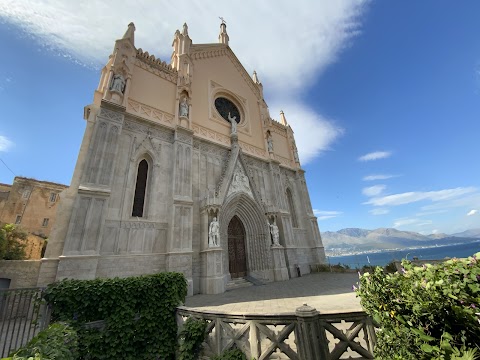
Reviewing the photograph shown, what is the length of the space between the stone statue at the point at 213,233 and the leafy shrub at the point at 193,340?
663 centimetres

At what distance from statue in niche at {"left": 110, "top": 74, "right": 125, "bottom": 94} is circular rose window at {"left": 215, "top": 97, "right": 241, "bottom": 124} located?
Answer: 7.65m

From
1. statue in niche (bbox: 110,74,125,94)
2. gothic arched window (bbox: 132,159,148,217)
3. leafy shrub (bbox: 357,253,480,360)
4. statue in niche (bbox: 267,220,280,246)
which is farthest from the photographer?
statue in niche (bbox: 267,220,280,246)

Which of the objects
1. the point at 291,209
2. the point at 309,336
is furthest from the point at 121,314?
Answer: the point at 291,209

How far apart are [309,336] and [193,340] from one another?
2719 millimetres

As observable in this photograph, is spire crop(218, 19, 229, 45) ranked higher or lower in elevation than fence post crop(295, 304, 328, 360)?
higher

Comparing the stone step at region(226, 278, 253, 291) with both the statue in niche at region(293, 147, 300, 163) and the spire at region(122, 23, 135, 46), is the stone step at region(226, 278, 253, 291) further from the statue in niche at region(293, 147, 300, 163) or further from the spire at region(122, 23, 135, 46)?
the spire at region(122, 23, 135, 46)

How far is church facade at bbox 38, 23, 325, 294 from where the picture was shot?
29.6 ft

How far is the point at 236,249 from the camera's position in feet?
45.9

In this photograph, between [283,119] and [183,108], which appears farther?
[283,119]

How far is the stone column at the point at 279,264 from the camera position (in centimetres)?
1406

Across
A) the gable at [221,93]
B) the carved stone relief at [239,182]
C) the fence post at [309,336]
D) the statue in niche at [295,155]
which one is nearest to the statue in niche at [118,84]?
the gable at [221,93]

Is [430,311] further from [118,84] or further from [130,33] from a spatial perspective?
[130,33]

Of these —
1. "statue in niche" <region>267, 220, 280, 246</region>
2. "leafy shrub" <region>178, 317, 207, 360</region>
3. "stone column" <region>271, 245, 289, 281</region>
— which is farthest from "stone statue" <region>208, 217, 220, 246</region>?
"leafy shrub" <region>178, 317, 207, 360</region>

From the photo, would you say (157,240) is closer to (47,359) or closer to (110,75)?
(47,359)
